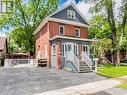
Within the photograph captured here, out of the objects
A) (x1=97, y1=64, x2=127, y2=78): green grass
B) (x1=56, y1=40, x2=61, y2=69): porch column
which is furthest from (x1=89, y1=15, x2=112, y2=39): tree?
(x1=97, y1=64, x2=127, y2=78): green grass

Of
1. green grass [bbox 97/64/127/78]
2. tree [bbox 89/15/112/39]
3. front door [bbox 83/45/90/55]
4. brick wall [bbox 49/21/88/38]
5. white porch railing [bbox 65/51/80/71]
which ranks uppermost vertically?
tree [bbox 89/15/112/39]

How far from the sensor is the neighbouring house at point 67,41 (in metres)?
21.6

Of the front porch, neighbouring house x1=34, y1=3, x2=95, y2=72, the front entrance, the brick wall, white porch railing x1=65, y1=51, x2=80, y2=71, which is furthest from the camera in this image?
the brick wall

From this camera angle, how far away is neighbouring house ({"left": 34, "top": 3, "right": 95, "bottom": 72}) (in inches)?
849

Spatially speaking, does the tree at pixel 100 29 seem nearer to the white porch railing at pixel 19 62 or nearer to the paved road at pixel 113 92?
the white porch railing at pixel 19 62

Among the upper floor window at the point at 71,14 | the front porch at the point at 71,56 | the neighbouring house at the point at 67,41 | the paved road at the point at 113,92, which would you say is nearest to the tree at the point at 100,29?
the neighbouring house at the point at 67,41

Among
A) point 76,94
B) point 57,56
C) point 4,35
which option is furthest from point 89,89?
point 4,35

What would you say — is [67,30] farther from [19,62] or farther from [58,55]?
[19,62]

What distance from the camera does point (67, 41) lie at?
23.5 m

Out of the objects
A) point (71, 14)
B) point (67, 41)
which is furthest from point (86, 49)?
point (71, 14)

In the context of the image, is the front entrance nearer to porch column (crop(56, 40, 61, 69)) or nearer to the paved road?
porch column (crop(56, 40, 61, 69))

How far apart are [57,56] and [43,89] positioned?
11.5 metres

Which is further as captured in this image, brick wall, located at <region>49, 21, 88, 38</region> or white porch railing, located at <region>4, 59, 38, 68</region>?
white porch railing, located at <region>4, 59, 38, 68</region>

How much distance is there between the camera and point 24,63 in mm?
28656
